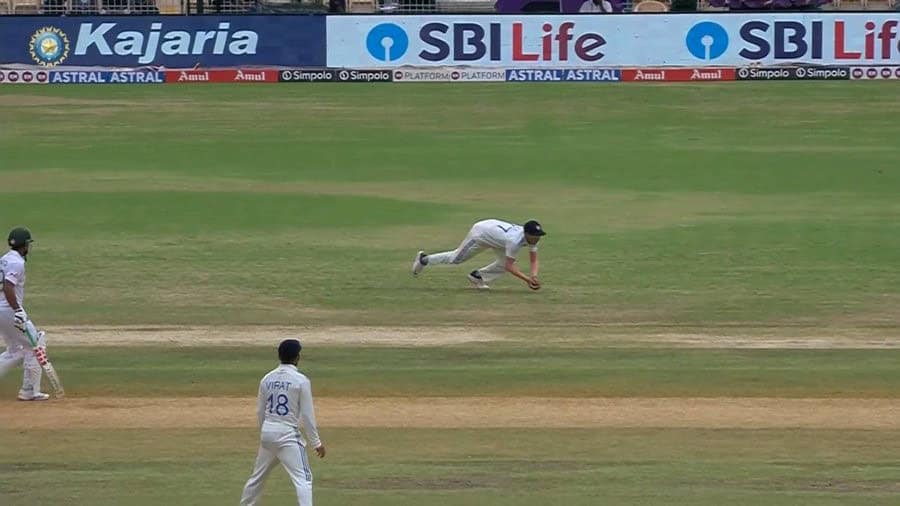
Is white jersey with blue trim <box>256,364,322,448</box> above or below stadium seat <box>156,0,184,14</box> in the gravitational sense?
below

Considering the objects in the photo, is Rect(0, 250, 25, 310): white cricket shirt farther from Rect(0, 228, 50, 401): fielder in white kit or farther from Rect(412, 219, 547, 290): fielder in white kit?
Rect(412, 219, 547, 290): fielder in white kit

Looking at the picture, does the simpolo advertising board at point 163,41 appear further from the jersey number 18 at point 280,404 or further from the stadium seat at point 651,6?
the jersey number 18 at point 280,404

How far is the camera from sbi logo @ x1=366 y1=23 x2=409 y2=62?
46312 millimetres

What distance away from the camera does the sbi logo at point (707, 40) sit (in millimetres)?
45906

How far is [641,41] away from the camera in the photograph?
4622 centimetres

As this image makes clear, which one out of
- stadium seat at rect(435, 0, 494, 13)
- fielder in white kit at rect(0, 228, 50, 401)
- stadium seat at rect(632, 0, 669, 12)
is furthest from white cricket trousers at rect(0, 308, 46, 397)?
stadium seat at rect(632, 0, 669, 12)

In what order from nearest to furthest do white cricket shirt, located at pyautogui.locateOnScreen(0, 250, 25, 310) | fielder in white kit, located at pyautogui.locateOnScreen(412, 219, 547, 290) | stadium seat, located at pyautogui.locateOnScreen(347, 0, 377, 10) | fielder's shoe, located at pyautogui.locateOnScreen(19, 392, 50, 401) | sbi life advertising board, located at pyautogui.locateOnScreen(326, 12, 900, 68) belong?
white cricket shirt, located at pyautogui.locateOnScreen(0, 250, 25, 310) → fielder's shoe, located at pyautogui.locateOnScreen(19, 392, 50, 401) → fielder in white kit, located at pyautogui.locateOnScreen(412, 219, 547, 290) → sbi life advertising board, located at pyautogui.locateOnScreen(326, 12, 900, 68) → stadium seat, located at pyautogui.locateOnScreen(347, 0, 377, 10)

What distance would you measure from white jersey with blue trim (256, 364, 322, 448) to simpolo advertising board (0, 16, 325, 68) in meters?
36.4

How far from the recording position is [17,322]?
48.4ft

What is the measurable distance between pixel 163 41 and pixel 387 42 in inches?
262

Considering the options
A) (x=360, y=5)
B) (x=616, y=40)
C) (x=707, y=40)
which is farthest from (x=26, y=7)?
(x=707, y=40)

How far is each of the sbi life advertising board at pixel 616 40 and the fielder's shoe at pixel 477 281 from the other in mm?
25119
